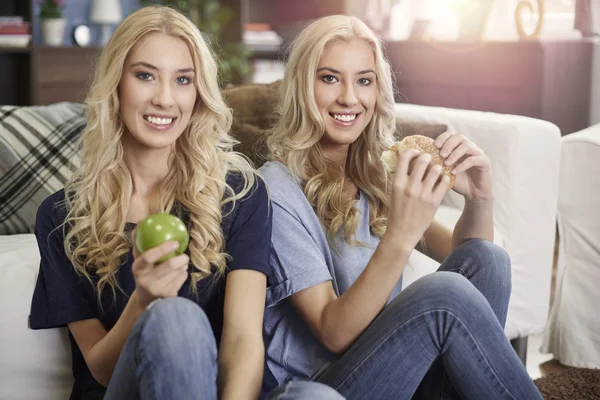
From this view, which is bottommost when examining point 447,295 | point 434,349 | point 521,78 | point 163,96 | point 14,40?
point 434,349

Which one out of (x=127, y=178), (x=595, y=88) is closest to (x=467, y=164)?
(x=127, y=178)

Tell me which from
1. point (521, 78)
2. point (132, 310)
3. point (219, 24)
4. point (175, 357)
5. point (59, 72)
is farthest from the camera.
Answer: point (219, 24)

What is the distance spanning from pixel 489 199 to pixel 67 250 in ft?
2.88

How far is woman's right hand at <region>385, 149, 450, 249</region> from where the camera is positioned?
1367 mm

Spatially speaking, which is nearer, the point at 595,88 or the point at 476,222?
the point at 476,222

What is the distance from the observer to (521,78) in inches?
135

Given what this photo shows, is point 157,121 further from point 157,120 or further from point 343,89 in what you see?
point 343,89

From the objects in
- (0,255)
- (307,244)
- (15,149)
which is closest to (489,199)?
(307,244)

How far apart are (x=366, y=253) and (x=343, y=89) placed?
0.35 m

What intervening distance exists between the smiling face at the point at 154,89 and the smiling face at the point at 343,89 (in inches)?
12.0

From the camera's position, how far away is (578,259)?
241 cm

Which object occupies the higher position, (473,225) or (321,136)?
(321,136)

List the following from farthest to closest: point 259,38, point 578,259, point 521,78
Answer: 1. point 259,38
2. point 521,78
3. point 578,259

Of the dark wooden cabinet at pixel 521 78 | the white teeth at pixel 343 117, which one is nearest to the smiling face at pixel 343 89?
the white teeth at pixel 343 117
